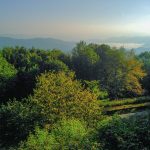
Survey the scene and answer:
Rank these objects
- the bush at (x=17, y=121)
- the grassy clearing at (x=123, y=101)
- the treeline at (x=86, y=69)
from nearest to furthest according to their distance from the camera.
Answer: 1. the bush at (x=17, y=121)
2. the grassy clearing at (x=123, y=101)
3. the treeline at (x=86, y=69)

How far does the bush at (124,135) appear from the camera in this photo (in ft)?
88.5

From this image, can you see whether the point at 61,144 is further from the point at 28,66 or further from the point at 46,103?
the point at 28,66

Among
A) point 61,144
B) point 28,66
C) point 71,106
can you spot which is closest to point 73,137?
point 61,144

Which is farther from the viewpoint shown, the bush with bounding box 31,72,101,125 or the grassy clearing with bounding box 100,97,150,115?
the grassy clearing with bounding box 100,97,150,115

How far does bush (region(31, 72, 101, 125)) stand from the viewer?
3800 centimetres

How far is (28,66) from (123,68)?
17978 millimetres

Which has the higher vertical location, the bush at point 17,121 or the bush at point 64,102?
the bush at point 64,102

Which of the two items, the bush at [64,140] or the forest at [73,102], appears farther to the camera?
the forest at [73,102]

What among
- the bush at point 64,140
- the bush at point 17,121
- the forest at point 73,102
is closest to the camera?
the bush at point 64,140

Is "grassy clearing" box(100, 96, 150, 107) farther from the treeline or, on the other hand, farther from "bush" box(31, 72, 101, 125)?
"bush" box(31, 72, 101, 125)

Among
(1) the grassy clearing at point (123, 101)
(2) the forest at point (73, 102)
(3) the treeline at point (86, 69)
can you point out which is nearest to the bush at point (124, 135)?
(2) the forest at point (73, 102)

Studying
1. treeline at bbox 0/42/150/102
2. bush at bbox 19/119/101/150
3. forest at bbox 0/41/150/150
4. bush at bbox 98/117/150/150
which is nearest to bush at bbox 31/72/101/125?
forest at bbox 0/41/150/150

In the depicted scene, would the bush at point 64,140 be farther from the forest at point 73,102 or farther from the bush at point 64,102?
the bush at point 64,102

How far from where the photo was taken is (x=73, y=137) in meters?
27.9
